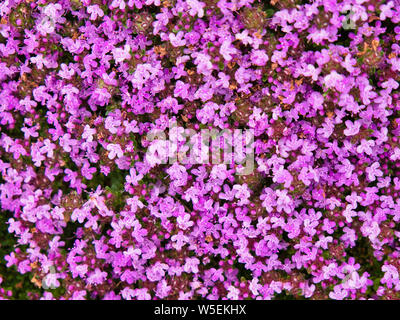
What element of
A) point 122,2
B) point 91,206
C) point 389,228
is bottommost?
point 389,228

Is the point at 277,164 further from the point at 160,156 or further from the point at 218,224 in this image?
the point at 160,156

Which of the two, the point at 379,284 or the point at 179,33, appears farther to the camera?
the point at 379,284

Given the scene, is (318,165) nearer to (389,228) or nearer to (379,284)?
(389,228)

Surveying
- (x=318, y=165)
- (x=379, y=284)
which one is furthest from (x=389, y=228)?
(x=318, y=165)

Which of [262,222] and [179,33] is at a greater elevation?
[179,33]
